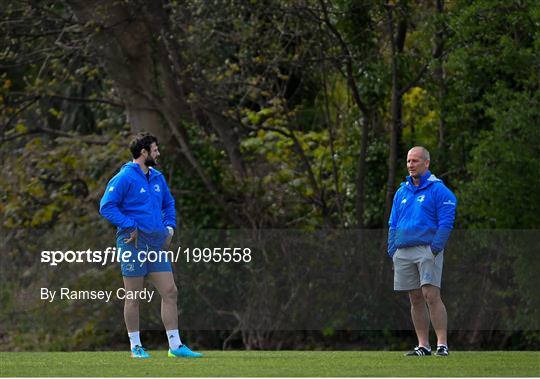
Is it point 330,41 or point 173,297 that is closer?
point 173,297

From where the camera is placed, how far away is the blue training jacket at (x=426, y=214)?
38.4 ft

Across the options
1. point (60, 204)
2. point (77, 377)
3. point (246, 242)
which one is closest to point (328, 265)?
point (246, 242)

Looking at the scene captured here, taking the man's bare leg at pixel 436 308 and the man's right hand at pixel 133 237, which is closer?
the man's right hand at pixel 133 237

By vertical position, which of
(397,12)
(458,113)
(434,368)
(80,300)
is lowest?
(80,300)

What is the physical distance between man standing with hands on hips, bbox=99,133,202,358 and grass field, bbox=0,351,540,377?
0.54 meters

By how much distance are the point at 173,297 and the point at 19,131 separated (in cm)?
1092

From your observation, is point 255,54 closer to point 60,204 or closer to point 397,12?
point 397,12

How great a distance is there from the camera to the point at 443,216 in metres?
11.7

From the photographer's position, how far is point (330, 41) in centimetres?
1944

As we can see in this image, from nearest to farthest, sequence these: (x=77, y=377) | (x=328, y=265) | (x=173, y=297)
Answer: (x=77, y=377) → (x=173, y=297) → (x=328, y=265)

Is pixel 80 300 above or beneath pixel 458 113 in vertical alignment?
beneath

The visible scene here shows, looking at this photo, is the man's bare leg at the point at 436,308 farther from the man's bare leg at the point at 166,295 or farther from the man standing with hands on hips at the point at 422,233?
the man's bare leg at the point at 166,295
